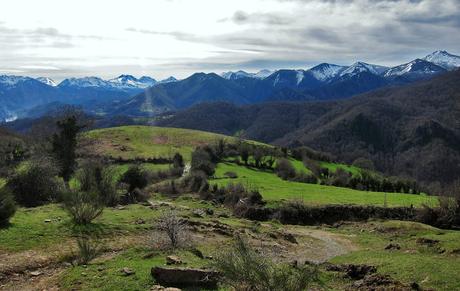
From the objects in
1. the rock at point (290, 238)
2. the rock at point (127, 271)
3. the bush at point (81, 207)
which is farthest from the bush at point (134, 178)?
the rock at point (127, 271)

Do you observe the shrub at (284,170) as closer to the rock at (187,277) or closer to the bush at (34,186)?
the bush at (34,186)

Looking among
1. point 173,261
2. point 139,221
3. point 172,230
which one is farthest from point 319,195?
point 173,261

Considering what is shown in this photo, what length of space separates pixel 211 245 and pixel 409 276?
43.4ft

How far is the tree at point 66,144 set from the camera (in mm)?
54700

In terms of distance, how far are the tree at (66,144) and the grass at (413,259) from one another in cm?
3418

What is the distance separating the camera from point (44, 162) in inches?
1742

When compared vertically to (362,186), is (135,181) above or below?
above

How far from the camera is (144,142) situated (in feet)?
472

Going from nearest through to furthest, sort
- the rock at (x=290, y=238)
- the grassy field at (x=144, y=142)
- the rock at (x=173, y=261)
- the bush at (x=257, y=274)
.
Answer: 1. the bush at (x=257, y=274)
2. the rock at (x=173, y=261)
3. the rock at (x=290, y=238)
4. the grassy field at (x=144, y=142)

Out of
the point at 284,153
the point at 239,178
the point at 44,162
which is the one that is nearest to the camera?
the point at 44,162

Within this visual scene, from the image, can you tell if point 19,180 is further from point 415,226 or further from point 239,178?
point 239,178

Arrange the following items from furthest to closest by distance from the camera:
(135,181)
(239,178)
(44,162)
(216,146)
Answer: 1. (216,146)
2. (239,178)
3. (135,181)
4. (44,162)

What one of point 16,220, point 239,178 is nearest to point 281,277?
point 16,220

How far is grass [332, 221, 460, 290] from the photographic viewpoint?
71.7 feet
